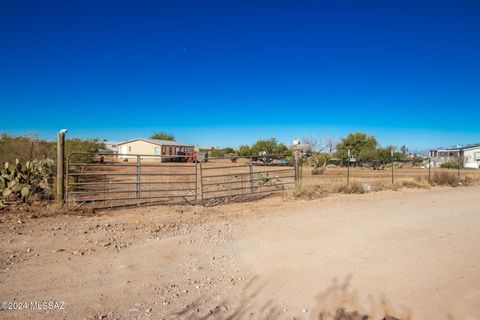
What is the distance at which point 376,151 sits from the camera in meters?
47.1

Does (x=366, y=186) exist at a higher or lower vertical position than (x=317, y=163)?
lower

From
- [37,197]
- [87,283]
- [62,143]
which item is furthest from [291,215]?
[37,197]

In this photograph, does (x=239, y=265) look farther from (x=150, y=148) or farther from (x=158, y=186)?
(x=150, y=148)

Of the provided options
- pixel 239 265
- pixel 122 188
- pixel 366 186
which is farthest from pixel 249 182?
pixel 239 265

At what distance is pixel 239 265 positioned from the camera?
5309 millimetres

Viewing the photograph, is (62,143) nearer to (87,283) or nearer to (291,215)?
(87,283)

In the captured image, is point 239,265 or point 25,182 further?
point 25,182

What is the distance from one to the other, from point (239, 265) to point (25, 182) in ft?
26.8

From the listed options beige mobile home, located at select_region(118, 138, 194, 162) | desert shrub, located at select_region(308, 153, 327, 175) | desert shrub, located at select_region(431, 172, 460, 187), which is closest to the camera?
desert shrub, located at select_region(431, 172, 460, 187)

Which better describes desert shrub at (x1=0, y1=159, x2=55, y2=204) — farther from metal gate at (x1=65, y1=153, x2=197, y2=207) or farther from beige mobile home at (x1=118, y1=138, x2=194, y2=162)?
beige mobile home at (x1=118, y1=138, x2=194, y2=162)

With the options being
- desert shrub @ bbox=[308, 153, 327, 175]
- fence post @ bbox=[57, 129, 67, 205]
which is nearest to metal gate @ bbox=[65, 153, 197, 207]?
fence post @ bbox=[57, 129, 67, 205]

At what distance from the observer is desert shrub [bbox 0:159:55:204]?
30.7 feet

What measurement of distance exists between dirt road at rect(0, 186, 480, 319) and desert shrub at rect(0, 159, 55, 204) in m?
1.08

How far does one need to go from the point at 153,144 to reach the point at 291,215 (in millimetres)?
50847
